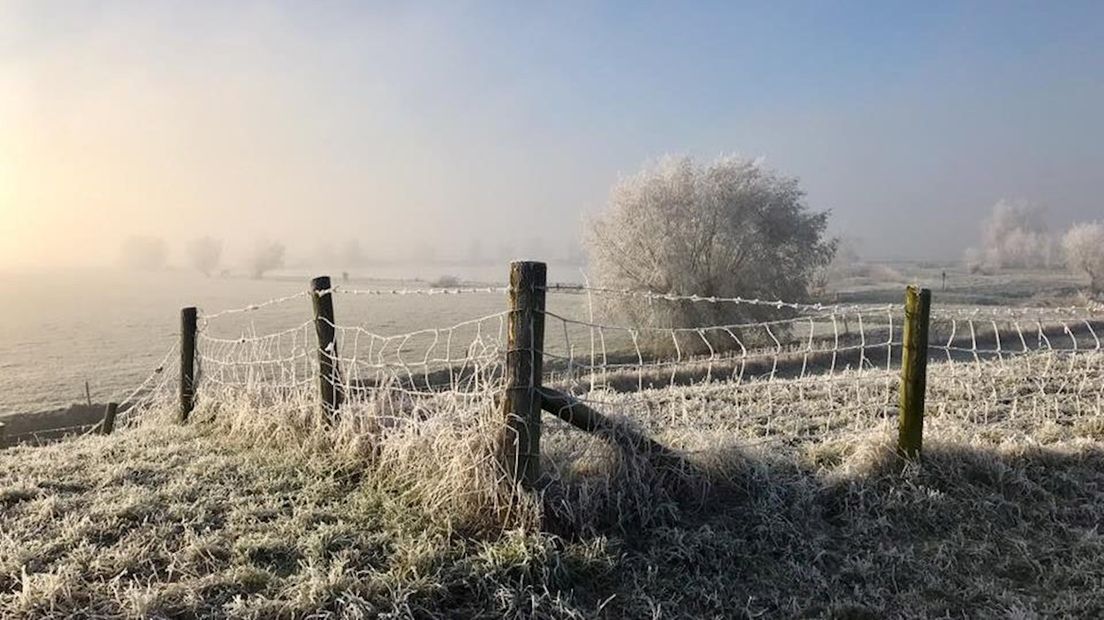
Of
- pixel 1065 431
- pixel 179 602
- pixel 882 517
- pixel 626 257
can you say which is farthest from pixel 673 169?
pixel 179 602

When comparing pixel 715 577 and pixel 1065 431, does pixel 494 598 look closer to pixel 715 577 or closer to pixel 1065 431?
pixel 715 577

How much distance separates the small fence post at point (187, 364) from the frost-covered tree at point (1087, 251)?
175 feet

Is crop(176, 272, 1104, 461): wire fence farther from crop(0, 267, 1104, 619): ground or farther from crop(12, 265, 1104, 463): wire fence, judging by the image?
crop(0, 267, 1104, 619): ground

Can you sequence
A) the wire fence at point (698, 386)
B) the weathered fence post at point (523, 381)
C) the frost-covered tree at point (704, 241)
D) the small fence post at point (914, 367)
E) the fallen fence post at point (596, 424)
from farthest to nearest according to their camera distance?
the frost-covered tree at point (704, 241) → the small fence post at point (914, 367) → the wire fence at point (698, 386) → the fallen fence post at point (596, 424) → the weathered fence post at point (523, 381)

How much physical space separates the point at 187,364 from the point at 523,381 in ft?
17.8

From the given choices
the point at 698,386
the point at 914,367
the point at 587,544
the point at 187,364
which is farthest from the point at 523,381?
the point at 698,386

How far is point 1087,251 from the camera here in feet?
159

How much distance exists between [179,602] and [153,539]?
2.79ft

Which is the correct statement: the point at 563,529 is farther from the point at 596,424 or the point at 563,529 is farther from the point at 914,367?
the point at 914,367

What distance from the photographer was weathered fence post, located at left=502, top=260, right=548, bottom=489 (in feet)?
13.4

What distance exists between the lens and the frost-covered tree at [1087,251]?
4700cm

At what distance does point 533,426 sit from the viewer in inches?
161

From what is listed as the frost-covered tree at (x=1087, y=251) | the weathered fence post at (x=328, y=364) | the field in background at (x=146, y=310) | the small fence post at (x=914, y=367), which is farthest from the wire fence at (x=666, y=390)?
the frost-covered tree at (x=1087, y=251)

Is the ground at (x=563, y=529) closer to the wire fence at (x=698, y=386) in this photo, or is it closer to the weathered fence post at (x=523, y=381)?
the weathered fence post at (x=523, y=381)
